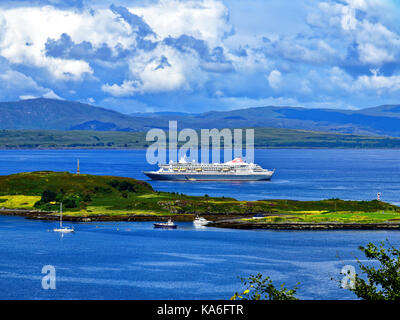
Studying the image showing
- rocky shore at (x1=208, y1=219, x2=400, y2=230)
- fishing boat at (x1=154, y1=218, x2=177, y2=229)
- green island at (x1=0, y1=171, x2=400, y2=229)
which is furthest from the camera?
green island at (x1=0, y1=171, x2=400, y2=229)

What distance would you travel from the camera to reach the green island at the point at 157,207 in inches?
4564

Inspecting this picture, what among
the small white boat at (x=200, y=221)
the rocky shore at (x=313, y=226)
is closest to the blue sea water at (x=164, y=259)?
the small white boat at (x=200, y=221)

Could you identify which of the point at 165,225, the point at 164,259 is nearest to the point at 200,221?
the point at 165,225

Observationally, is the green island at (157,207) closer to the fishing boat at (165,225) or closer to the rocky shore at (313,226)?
the rocky shore at (313,226)

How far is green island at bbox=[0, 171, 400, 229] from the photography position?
380 feet

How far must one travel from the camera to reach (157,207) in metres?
133

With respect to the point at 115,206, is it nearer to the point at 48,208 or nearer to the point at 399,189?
A: the point at 48,208

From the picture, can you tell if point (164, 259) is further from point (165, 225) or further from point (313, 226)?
point (313, 226)

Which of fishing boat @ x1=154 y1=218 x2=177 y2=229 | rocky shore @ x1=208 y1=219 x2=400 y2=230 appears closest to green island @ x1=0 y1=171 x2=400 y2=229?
rocky shore @ x1=208 y1=219 x2=400 y2=230

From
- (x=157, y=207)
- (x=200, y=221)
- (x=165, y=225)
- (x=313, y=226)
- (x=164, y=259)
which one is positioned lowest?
(x=164, y=259)

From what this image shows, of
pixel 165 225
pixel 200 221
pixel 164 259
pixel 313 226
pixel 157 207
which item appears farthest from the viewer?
pixel 157 207

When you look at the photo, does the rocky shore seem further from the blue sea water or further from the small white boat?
the small white boat
